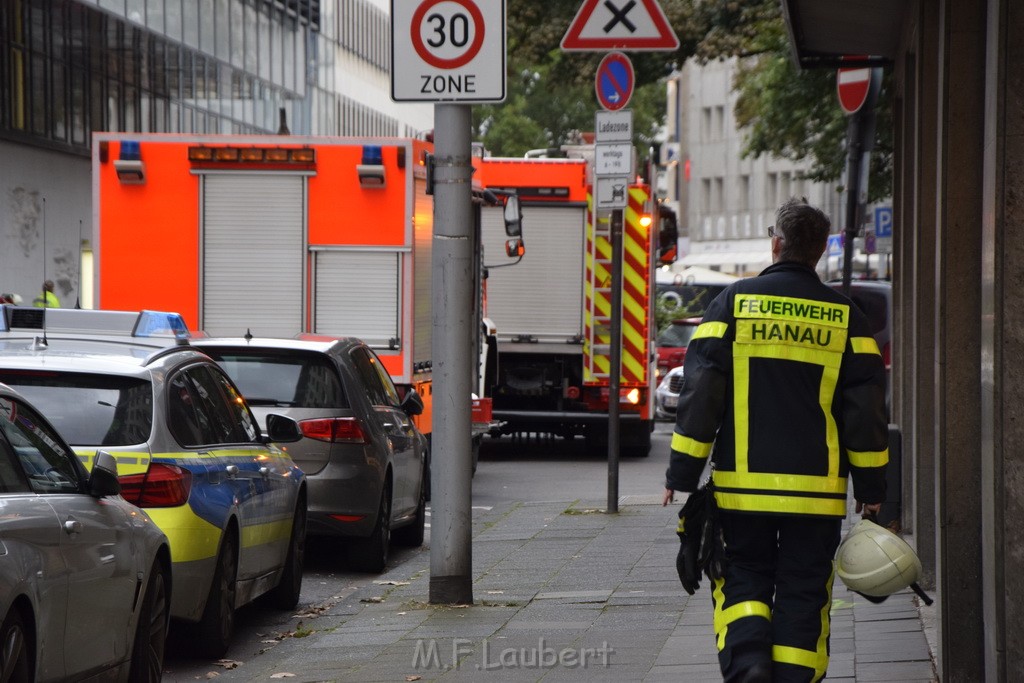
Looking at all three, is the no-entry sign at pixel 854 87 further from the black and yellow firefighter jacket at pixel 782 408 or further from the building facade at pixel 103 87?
the building facade at pixel 103 87

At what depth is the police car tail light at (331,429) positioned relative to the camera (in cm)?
1121

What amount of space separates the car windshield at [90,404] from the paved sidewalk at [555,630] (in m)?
1.13

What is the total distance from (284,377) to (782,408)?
6226 mm

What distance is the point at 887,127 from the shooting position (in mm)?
26031

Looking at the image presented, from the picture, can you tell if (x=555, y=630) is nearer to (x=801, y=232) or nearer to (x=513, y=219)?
(x=801, y=232)

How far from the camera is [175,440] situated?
7992 mm

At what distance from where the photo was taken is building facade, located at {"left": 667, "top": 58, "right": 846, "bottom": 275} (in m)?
81.9

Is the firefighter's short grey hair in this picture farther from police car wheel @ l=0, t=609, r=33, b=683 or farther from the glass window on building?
the glass window on building

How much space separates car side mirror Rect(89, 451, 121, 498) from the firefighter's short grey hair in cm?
241

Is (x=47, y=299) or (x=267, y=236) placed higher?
(x=267, y=236)

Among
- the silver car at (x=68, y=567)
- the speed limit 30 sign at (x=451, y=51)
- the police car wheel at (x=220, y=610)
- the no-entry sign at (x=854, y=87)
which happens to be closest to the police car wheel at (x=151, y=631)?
the silver car at (x=68, y=567)

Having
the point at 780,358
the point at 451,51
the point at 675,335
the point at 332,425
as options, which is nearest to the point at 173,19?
the point at 675,335

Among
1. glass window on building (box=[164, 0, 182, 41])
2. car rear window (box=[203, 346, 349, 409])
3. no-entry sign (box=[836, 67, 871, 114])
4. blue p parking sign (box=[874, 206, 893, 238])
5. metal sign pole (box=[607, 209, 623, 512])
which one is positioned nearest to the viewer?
car rear window (box=[203, 346, 349, 409])

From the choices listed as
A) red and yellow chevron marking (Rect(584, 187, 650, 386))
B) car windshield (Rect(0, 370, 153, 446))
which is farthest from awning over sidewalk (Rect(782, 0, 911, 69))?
red and yellow chevron marking (Rect(584, 187, 650, 386))
